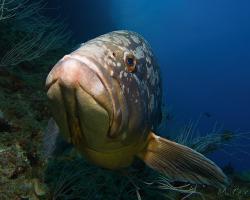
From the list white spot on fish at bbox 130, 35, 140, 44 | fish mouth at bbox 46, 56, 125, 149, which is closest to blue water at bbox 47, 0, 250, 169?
white spot on fish at bbox 130, 35, 140, 44

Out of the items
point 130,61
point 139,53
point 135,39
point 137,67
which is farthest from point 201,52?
point 130,61

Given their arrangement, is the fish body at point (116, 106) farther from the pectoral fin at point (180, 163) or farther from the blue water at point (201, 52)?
the blue water at point (201, 52)

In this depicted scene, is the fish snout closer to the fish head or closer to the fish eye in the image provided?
the fish head

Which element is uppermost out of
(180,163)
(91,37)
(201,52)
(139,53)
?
(139,53)

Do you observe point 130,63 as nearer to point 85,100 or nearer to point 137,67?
point 137,67

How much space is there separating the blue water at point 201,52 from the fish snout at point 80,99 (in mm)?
38128

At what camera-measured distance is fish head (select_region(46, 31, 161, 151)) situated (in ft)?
6.88

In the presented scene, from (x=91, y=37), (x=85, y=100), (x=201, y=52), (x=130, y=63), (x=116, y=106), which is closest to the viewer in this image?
(x=85, y=100)

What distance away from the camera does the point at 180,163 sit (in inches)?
117

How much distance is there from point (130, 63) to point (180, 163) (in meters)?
1.04

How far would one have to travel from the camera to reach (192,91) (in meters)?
56.3

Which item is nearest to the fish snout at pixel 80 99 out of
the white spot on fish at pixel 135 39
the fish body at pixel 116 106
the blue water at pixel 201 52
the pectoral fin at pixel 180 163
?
the fish body at pixel 116 106

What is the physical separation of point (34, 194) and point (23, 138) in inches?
35.4

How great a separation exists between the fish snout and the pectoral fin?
73 centimetres
